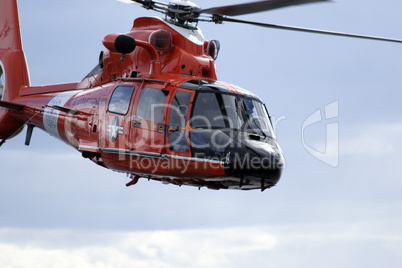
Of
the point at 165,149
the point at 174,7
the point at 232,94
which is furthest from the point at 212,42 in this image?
the point at 165,149

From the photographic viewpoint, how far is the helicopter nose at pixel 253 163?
13.6 metres

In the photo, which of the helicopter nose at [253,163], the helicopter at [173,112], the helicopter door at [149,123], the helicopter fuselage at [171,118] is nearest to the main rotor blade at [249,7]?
the helicopter at [173,112]

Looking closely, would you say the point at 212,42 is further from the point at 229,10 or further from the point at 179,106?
the point at 179,106

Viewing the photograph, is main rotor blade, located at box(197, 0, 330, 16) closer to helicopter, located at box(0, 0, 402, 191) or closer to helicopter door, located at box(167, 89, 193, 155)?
helicopter, located at box(0, 0, 402, 191)

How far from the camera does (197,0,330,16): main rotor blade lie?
13.5 m

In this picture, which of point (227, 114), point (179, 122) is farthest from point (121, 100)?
point (227, 114)

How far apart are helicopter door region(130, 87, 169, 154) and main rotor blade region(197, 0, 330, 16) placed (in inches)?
94.1

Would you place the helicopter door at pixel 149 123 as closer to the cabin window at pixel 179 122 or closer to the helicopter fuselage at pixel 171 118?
the helicopter fuselage at pixel 171 118

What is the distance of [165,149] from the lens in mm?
14312

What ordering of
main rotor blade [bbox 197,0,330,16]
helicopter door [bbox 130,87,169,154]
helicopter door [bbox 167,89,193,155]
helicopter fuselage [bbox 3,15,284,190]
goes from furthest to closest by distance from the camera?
helicopter door [bbox 130,87,169,154] → helicopter door [bbox 167,89,193,155] → helicopter fuselage [bbox 3,15,284,190] → main rotor blade [bbox 197,0,330,16]

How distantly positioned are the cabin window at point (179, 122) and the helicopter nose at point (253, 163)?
1078mm

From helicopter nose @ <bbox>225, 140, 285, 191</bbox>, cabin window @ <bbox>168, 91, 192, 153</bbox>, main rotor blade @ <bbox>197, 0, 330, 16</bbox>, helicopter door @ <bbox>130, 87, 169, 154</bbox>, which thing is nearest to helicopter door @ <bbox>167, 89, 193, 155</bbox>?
cabin window @ <bbox>168, 91, 192, 153</bbox>

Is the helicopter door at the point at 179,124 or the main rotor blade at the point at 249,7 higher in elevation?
the main rotor blade at the point at 249,7

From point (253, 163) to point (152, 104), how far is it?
269 centimetres
